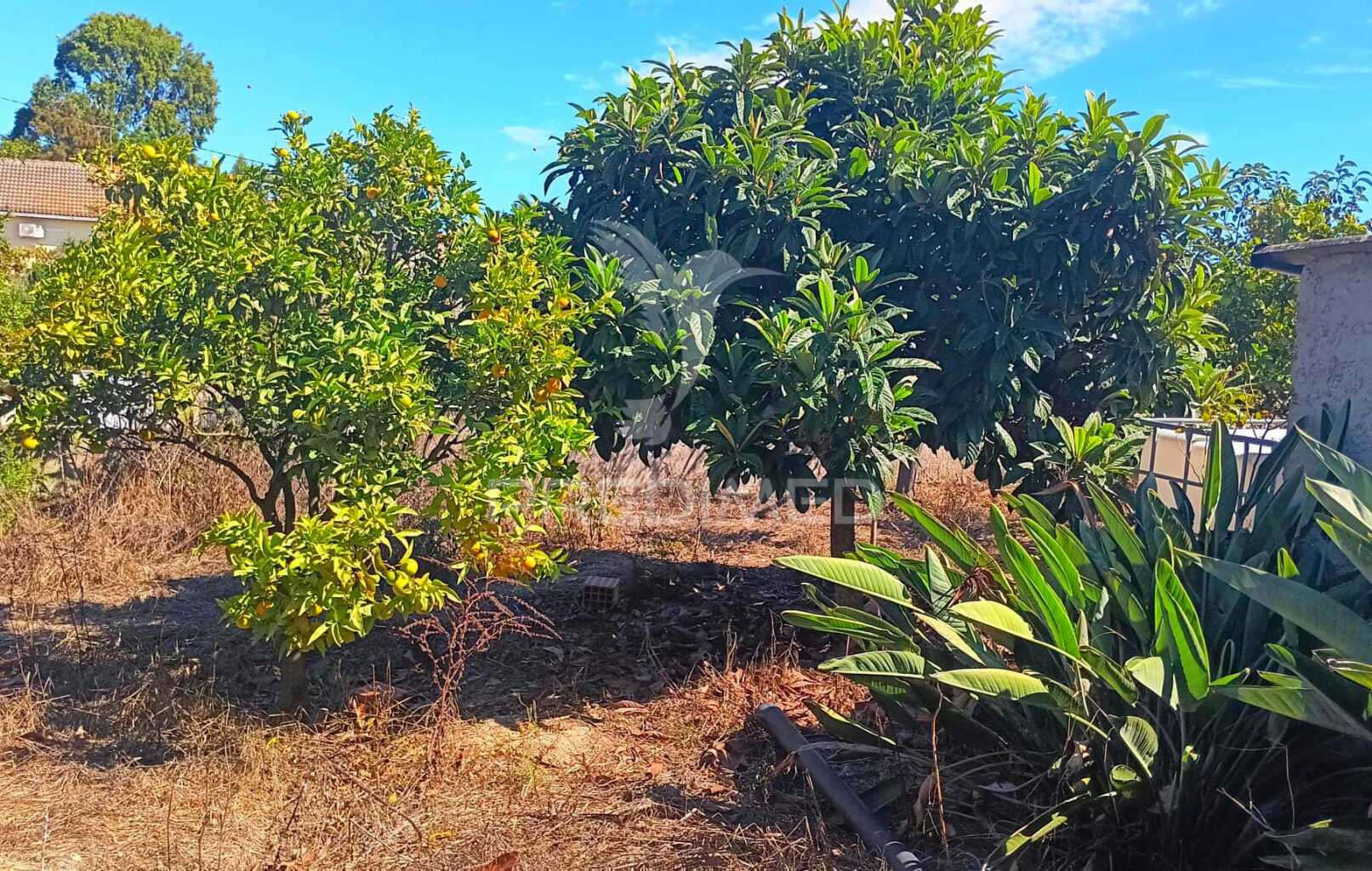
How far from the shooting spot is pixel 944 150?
182 inches

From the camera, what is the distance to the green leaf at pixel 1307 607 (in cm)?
239

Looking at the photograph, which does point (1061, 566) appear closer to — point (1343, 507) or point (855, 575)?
point (855, 575)

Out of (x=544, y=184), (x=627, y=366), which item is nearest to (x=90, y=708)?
(x=627, y=366)

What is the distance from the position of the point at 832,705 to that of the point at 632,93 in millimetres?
3155

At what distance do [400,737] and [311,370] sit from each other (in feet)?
5.31

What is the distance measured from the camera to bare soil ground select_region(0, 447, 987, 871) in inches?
125

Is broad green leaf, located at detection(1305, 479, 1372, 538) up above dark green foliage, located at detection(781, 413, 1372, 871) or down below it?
above

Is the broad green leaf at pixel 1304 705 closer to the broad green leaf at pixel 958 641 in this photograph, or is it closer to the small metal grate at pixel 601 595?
the broad green leaf at pixel 958 641

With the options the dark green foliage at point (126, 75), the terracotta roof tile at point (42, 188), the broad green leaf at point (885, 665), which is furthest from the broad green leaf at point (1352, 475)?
the dark green foliage at point (126, 75)

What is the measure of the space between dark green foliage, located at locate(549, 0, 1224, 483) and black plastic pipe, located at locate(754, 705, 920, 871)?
5.33 ft

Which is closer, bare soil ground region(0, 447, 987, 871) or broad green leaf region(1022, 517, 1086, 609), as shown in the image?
broad green leaf region(1022, 517, 1086, 609)

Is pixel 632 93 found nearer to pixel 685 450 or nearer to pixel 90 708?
pixel 90 708

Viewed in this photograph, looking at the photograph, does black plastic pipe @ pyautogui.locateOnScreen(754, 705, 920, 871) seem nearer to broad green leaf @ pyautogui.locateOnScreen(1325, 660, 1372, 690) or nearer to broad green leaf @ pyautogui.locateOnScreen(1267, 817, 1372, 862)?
broad green leaf @ pyautogui.locateOnScreen(1267, 817, 1372, 862)

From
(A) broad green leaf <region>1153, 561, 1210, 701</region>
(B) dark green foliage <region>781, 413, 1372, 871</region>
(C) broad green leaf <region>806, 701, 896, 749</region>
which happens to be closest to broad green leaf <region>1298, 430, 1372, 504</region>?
(B) dark green foliage <region>781, 413, 1372, 871</region>
